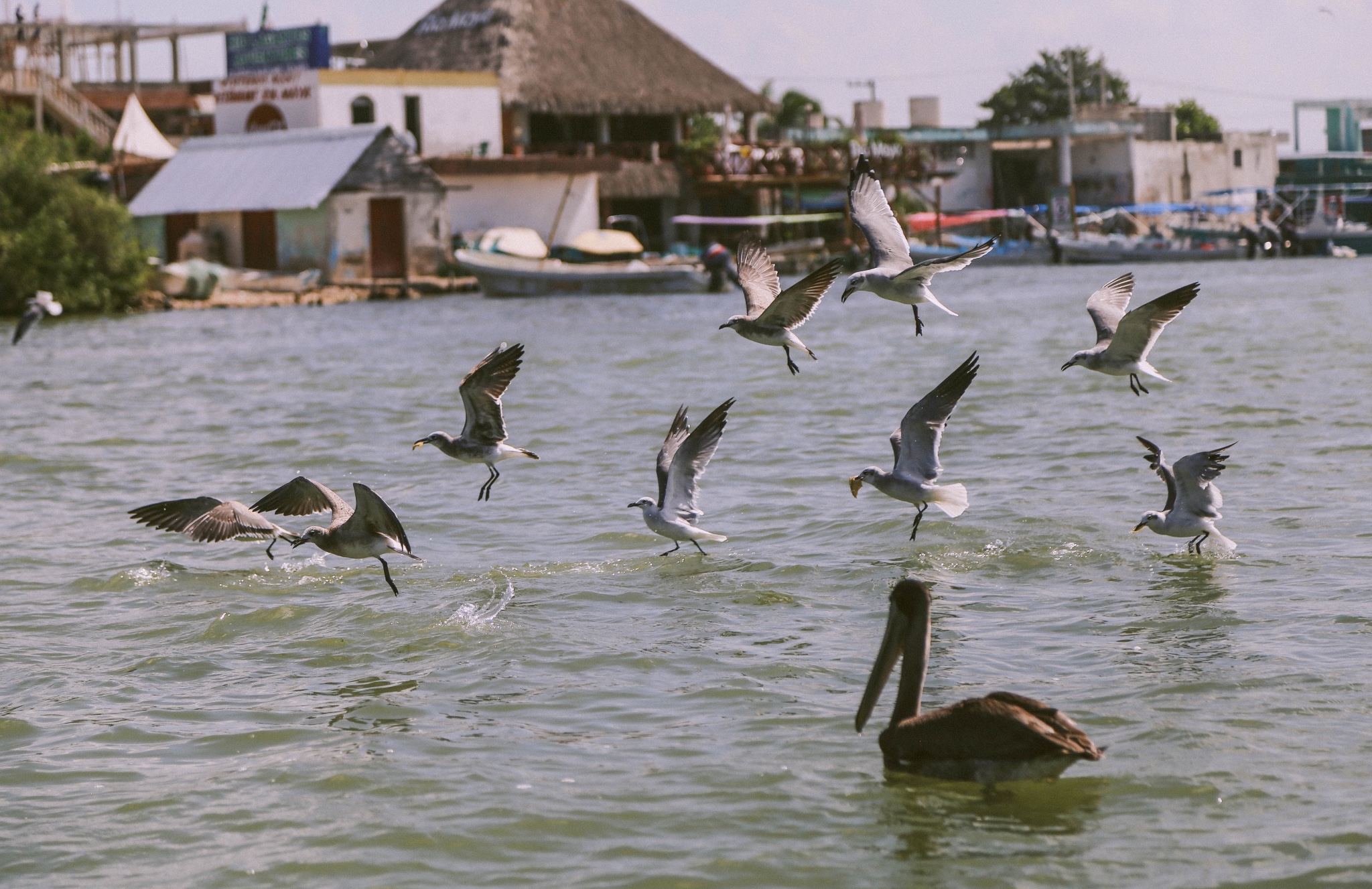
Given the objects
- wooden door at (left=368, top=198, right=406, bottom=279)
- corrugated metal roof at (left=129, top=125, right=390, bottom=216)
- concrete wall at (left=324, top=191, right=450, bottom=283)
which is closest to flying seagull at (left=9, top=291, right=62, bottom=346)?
corrugated metal roof at (left=129, top=125, right=390, bottom=216)

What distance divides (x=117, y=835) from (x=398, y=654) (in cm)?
277

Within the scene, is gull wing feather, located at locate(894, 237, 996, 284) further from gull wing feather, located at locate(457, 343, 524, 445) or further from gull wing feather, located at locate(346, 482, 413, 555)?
gull wing feather, located at locate(346, 482, 413, 555)

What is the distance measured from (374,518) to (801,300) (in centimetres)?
282

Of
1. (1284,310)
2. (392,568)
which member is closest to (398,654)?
(392,568)

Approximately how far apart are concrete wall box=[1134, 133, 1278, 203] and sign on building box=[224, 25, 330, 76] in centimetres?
3362

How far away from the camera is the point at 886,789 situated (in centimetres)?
694

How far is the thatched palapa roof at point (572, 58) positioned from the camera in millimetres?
50812

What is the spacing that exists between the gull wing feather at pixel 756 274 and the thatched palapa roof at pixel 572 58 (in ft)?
132

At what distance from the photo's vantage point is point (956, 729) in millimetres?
6828

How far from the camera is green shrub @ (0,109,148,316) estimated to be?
38594 millimetres

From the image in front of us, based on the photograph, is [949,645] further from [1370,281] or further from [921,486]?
[1370,281]

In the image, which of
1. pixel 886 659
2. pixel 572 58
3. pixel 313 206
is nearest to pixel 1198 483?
pixel 886 659

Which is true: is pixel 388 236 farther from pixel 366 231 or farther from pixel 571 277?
pixel 571 277

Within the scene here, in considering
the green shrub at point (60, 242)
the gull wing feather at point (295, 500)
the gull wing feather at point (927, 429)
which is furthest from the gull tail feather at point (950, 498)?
the green shrub at point (60, 242)
